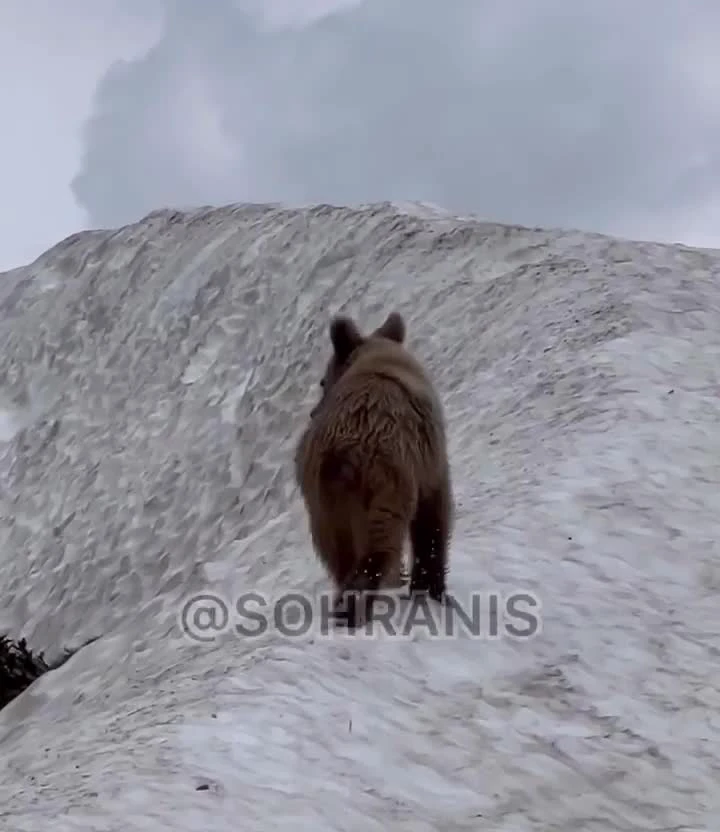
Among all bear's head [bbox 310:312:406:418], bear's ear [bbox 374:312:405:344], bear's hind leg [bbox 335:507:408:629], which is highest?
bear's ear [bbox 374:312:405:344]

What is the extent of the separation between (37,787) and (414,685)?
2196 millimetres

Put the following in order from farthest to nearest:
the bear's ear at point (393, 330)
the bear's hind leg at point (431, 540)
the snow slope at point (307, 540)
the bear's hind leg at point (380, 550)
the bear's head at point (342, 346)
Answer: the bear's ear at point (393, 330) → the bear's head at point (342, 346) → the bear's hind leg at point (431, 540) → the bear's hind leg at point (380, 550) → the snow slope at point (307, 540)

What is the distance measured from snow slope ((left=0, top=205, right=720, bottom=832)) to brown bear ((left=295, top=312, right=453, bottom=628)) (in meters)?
0.49

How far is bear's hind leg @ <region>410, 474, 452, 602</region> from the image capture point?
789cm

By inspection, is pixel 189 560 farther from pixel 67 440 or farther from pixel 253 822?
pixel 253 822

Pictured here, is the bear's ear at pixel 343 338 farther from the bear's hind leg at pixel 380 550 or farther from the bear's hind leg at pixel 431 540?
the bear's hind leg at pixel 380 550

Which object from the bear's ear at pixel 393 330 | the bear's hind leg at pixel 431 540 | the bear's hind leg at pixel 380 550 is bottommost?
the bear's hind leg at pixel 380 550

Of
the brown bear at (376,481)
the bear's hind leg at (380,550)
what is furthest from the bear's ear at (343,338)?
the bear's hind leg at (380,550)

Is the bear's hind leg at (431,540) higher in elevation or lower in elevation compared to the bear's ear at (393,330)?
lower

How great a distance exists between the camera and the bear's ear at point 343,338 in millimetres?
8914

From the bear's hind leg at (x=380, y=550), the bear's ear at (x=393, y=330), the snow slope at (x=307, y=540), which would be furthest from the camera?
the bear's ear at (x=393, y=330)

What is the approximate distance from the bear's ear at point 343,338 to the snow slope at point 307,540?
5.51 ft

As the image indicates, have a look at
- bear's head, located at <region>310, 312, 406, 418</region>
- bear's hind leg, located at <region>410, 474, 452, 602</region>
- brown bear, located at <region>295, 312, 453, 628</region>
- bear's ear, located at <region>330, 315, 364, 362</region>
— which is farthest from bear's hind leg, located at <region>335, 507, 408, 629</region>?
bear's ear, located at <region>330, 315, 364, 362</region>

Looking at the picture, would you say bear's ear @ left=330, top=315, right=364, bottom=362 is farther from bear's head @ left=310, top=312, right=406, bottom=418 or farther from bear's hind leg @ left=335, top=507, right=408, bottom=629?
bear's hind leg @ left=335, top=507, right=408, bottom=629
